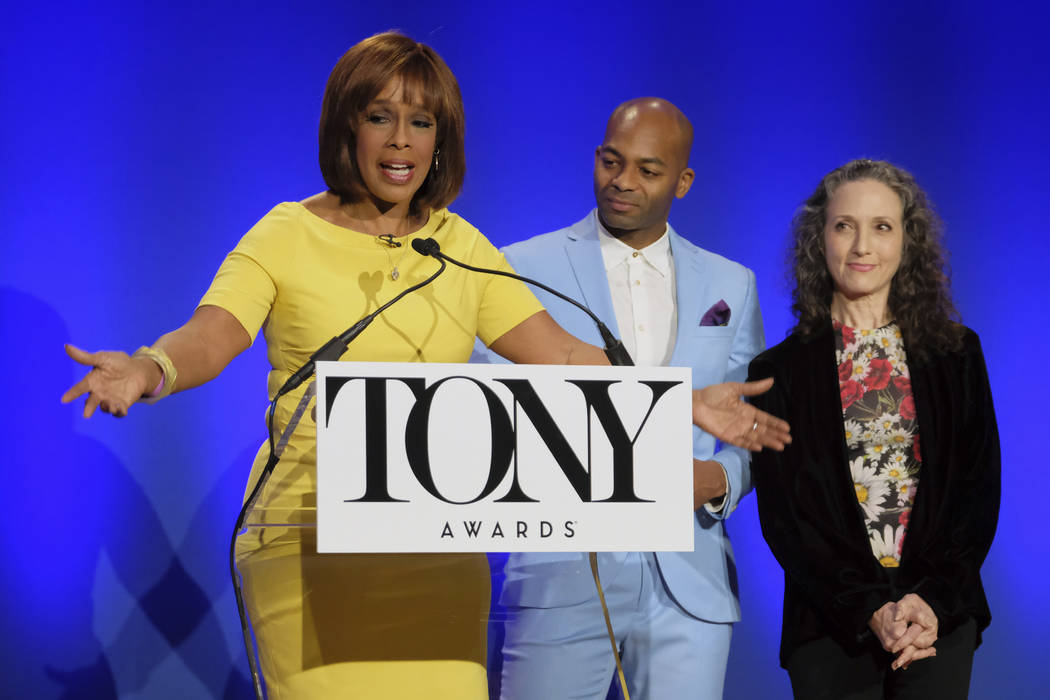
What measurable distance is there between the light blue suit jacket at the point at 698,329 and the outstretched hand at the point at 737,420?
1.96 ft

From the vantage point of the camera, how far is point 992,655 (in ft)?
10.6

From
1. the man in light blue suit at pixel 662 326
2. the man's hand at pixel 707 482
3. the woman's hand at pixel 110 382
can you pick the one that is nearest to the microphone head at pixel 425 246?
the woman's hand at pixel 110 382

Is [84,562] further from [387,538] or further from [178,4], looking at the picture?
[387,538]

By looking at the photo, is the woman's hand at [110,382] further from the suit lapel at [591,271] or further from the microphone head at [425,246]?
the suit lapel at [591,271]

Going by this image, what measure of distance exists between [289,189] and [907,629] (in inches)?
76.0

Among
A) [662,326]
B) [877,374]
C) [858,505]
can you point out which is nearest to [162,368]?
[662,326]

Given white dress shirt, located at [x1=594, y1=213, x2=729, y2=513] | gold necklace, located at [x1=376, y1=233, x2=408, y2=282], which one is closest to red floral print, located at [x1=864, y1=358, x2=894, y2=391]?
white dress shirt, located at [x1=594, y1=213, x2=729, y2=513]

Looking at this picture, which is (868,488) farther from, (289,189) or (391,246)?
(289,189)

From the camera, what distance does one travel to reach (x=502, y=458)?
1.23 metres

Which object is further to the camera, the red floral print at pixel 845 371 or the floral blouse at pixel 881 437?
the red floral print at pixel 845 371

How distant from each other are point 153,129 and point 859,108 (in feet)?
6.77

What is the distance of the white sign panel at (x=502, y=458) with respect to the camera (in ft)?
3.92

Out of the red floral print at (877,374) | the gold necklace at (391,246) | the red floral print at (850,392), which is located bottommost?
the red floral print at (850,392)

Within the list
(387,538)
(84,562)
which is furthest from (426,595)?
(84,562)
